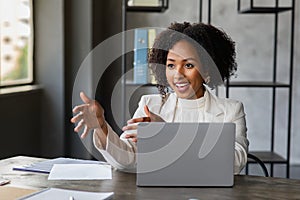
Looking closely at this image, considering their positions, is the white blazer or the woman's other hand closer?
the woman's other hand

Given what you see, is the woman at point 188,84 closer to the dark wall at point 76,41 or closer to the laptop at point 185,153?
the laptop at point 185,153

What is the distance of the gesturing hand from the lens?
1.53 metres

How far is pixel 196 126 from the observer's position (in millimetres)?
1416

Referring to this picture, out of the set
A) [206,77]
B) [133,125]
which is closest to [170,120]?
[206,77]

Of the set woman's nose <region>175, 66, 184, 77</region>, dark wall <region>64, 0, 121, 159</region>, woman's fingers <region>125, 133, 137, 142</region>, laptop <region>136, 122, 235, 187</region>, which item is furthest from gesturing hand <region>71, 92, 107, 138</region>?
dark wall <region>64, 0, 121, 159</region>

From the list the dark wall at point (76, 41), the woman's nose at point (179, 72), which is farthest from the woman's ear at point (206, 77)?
the dark wall at point (76, 41)

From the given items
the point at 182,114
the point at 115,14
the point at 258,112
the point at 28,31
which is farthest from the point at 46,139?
the point at 182,114

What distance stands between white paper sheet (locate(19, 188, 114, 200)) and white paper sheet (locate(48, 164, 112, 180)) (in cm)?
18

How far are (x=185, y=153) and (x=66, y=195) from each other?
38cm

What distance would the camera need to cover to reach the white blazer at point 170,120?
167 cm

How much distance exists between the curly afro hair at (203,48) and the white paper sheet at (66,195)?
73cm

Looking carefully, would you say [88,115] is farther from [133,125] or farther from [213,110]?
[213,110]

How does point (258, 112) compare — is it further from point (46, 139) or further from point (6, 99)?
point (6, 99)

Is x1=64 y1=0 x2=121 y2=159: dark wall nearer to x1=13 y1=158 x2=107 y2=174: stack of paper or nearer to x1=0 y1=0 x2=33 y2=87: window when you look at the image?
x1=0 y1=0 x2=33 y2=87: window
